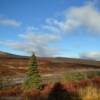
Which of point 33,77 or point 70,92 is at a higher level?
point 33,77

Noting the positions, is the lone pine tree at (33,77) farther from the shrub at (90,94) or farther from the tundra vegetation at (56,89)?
the shrub at (90,94)

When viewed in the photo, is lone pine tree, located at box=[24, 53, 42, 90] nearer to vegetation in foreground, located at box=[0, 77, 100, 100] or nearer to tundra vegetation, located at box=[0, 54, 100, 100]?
tundra vegetation, located at box=[0, 54, 100, 100]

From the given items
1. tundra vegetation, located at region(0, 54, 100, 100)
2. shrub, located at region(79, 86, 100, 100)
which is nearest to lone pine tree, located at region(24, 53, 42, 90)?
tundra vegetation, located at region(0, 54, 100, 100)

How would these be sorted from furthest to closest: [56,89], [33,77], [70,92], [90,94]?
[33,77] → [56,89] → [70,92] → [90,94]

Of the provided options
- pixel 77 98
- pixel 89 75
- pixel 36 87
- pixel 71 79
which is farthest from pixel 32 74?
pixel 77 98

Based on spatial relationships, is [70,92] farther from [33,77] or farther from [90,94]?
[33,77]

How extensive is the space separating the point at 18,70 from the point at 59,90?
125 ft

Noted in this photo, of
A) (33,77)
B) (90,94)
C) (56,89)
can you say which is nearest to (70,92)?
(90,94)

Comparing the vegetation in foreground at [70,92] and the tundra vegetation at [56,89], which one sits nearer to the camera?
the vegetation in foreground at [70,92]

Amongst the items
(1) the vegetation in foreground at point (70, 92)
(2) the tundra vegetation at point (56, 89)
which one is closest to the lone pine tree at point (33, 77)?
(2) the tundra vegetation at point (56, 89)

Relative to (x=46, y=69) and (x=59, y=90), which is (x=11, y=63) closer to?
(x=46, y=69)

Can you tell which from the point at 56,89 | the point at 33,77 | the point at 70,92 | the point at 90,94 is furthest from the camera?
the point at 33,77

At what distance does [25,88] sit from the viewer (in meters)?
33.6

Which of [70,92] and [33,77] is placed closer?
[70,92]
